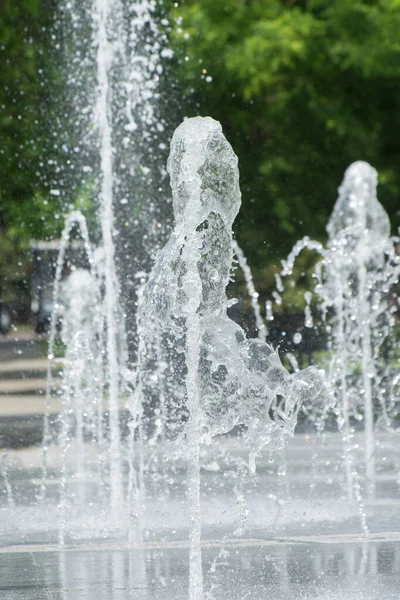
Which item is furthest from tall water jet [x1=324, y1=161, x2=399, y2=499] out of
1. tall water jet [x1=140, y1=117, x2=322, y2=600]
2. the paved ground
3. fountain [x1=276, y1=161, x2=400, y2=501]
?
tall water jet [x1=140, y1=117, x2=322, y2=600]

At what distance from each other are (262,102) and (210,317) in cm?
1644

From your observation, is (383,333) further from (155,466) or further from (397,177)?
(155,466)

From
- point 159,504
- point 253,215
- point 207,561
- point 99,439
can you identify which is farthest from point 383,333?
point 207,561

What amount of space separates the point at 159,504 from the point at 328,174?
572 inches

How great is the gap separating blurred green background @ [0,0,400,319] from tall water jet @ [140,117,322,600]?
46.9 ft

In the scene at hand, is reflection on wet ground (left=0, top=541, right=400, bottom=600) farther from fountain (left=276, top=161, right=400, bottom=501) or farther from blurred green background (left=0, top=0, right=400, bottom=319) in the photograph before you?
blurred green background (left=0, top=0, right=400, bottom=319)

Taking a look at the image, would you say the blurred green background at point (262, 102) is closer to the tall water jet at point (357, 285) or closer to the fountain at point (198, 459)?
the tall water jet at point (357, 285)

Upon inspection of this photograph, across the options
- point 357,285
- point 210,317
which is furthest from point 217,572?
point 357,285

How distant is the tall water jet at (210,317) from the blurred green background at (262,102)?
46.9 feet

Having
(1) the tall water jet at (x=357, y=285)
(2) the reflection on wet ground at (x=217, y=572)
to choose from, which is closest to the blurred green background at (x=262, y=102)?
(1) the tall water jet at (x=357, y=285)

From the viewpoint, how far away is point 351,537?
7.86 m

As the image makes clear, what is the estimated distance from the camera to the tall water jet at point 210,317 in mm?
6379

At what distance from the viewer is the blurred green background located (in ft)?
70.3

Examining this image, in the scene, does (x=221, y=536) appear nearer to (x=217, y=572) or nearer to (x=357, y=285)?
(x=217, y=572)
